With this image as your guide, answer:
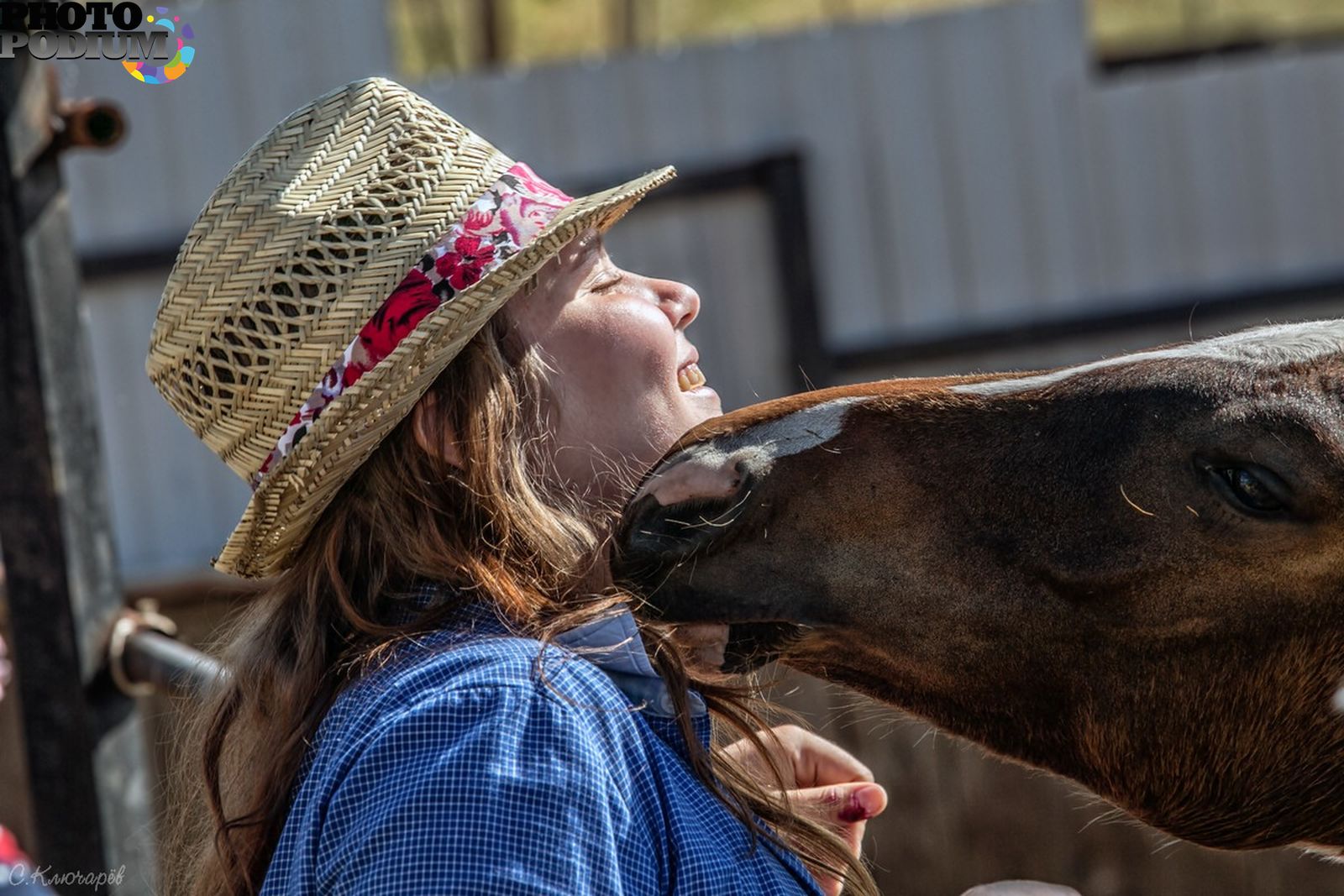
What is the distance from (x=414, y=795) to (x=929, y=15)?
18.8 ft

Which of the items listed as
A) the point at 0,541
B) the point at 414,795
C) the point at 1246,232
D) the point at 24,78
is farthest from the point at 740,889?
the point at 1246,232

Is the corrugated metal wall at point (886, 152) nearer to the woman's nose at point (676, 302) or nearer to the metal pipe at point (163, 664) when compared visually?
the metal pipe at point (163, 664)

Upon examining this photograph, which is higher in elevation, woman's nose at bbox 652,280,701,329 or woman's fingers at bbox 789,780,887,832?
woman's nose at bbox 652,280,701,329

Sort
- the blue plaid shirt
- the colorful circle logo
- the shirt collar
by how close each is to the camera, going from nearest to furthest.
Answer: the blue plaid shirt
the shirt collar
the colorful circle logo

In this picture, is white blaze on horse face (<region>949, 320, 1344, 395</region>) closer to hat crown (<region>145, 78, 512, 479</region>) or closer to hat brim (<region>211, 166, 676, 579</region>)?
hat brim (<region>211, 166, 676, 579</region>)

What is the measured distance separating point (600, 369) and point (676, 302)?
0.20 m

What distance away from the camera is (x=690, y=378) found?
1941mm

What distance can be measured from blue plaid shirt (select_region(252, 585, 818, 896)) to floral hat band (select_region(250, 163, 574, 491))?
30 centimetres

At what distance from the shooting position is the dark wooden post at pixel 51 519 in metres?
2.51

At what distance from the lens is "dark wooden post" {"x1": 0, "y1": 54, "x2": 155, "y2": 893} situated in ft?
8.23

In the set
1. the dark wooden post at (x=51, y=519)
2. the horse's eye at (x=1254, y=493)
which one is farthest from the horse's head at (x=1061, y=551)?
the dark wooden post at (x=51, y=519)

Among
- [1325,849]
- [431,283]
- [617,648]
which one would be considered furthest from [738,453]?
[1325,849]

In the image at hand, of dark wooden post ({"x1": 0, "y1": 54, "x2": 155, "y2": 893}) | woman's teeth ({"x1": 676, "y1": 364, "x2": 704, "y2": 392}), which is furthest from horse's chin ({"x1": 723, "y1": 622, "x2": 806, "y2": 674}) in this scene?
dark wooden post ({"x1": 0, "y1": 54, "x2": 155, "y2": 893})

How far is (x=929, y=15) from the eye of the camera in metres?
6.27
